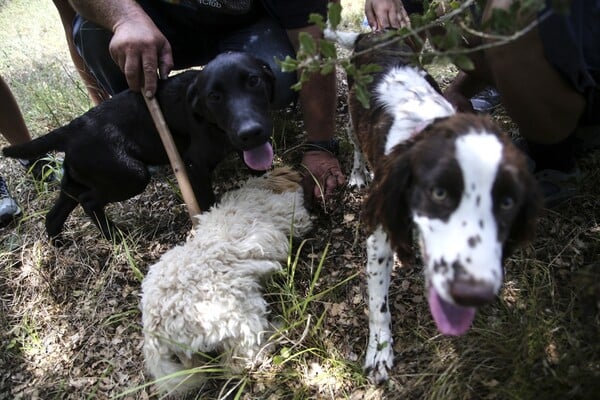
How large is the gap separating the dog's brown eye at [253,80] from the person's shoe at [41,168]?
1680 mm

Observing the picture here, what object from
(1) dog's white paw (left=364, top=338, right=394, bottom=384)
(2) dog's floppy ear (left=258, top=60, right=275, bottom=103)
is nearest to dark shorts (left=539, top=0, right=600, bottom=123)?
(1) dog's white paw (left=364, top=338, right=394, bottom=384)

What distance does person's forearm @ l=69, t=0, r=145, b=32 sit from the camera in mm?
2713

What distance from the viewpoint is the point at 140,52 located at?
2.53 m

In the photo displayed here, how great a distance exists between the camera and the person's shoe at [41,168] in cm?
343

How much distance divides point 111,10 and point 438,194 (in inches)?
91.0

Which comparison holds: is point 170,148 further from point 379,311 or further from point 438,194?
point 438,194

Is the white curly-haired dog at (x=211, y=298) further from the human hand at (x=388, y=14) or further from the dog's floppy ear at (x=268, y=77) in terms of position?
the human hand at (x=388, y=14)

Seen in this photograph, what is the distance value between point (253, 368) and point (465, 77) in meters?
2.41

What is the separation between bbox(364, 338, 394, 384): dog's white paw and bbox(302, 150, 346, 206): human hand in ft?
3.38

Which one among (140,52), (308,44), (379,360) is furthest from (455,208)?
(140,52)

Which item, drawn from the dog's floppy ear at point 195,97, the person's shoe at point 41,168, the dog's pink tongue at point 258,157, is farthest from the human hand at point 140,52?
the person's shoe at point 41,168

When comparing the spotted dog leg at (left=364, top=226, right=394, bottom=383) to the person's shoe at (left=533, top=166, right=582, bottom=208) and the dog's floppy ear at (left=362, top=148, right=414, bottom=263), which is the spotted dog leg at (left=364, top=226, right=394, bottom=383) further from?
the person's shoe at (left=533, top=166, right=582, bottom=208)

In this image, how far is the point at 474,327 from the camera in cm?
195

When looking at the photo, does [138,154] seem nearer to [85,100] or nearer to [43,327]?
[43,327]
